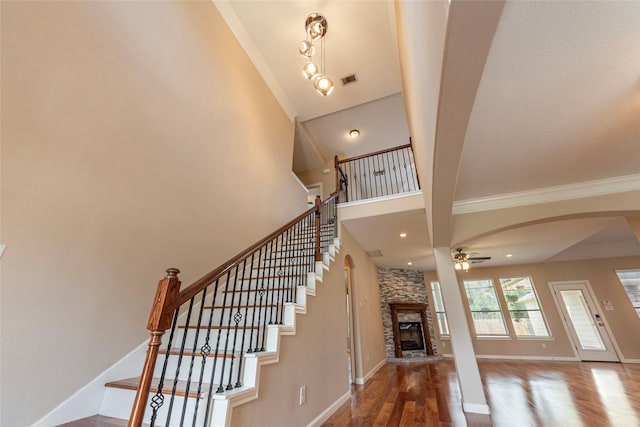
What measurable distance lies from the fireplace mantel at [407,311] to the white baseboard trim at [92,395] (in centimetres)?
673

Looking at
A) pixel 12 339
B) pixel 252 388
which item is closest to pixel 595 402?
pixel 252 388

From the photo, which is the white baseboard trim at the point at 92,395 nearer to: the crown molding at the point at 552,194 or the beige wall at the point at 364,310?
the beige wall at the point at 364,310

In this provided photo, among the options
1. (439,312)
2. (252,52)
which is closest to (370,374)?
(439,312)

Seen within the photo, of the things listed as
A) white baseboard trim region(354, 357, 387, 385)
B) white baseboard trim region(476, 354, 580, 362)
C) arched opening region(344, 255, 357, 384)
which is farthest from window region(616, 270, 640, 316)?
arched opening region(344, 255, 357, 384)

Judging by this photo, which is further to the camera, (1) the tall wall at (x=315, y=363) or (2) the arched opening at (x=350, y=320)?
(2) the arched opening at (x=350, y=320)

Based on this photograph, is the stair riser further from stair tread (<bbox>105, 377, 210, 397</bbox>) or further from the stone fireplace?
the stone fireplace

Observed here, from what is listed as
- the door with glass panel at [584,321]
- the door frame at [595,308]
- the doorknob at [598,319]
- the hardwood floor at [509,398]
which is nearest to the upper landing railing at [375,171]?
the hardwood floor at [509,398]

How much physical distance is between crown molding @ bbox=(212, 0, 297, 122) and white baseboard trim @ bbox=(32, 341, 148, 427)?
4.31m

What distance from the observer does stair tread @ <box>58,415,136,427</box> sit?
5.30 ft

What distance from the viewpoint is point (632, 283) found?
6.58 m

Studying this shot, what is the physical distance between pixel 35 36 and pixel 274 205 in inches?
115

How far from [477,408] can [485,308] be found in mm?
5626

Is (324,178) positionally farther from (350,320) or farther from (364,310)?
(350,320)

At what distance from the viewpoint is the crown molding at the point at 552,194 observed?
282 centimetres
